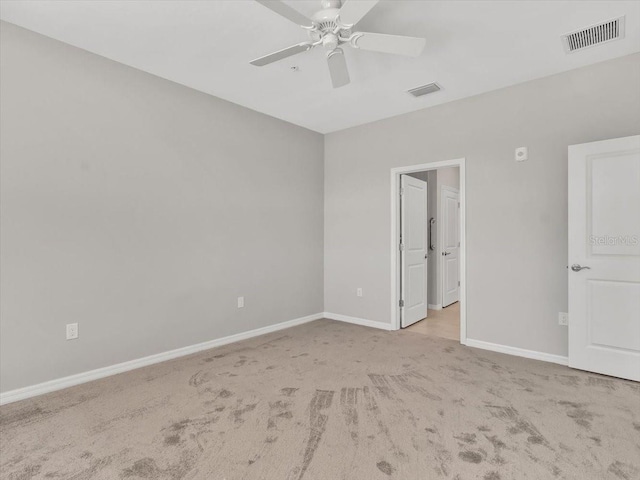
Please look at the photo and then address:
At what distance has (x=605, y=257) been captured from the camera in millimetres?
2863

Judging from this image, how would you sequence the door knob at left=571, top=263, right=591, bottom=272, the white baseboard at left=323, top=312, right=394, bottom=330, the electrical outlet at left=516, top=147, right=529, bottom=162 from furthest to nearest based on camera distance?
the white baseboard at left=323, top=312, right=394, bottom=330 < the electrical outlet at left=516, top=147, right=529, bottom=162 < the door knob at left=571, top=263, right=591, bottom=272

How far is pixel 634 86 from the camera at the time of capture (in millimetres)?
2873

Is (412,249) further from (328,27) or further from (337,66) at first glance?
(328,27)

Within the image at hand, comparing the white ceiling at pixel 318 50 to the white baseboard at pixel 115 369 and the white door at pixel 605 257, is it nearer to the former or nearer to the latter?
the white door at pixel 605 257

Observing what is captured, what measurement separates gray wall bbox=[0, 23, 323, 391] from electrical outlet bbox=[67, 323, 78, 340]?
39 mm

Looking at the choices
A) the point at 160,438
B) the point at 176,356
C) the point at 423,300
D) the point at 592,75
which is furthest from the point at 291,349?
the point at 592,75

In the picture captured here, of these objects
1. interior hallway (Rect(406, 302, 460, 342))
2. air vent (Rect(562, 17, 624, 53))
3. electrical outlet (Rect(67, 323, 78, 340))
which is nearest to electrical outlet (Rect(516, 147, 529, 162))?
air vent (Rect(562, 17, 624, 53))

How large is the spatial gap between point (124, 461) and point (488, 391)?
2.44m

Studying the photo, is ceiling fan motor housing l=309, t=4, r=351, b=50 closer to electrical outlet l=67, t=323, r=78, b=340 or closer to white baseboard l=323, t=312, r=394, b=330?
electrical outlet l=67, t=323, r=78, b=340

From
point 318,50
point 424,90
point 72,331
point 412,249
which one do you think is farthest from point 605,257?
point 72,331

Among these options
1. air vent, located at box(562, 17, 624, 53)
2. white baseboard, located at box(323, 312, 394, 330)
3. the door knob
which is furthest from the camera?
white baseboard, located at box(323, 312, 394, 330)

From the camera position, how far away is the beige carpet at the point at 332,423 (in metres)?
1.75

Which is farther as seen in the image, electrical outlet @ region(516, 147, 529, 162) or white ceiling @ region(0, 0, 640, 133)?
electrical outlet @ region(516, 147, 529, 162)

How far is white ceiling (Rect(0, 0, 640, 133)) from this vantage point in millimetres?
2295
